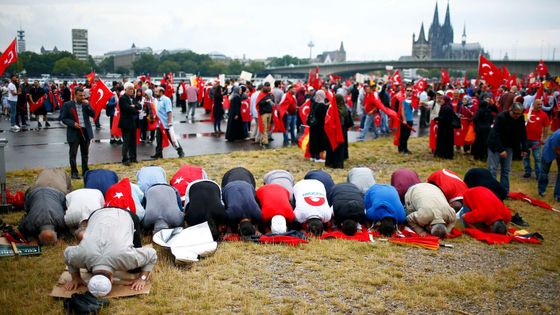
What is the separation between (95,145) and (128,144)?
415 cm

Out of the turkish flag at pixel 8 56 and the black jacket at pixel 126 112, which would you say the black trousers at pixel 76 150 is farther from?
the turkish flag at pixel 8 56

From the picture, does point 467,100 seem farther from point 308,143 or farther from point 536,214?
point 536,214

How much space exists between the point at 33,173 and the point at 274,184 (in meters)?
6.73

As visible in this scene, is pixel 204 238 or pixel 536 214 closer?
pixel 204 238

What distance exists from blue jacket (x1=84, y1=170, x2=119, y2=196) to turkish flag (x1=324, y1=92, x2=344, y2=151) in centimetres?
633

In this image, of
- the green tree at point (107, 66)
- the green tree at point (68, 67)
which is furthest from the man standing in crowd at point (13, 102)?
the green tree at point (107, 66)

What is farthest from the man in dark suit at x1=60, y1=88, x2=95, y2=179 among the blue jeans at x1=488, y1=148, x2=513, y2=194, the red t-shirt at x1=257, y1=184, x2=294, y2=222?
the blue jeans at x1=488, y1=148, x2=513, y2=194

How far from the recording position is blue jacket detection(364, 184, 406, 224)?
8250mm

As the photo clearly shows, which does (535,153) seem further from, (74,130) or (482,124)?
(74,130)

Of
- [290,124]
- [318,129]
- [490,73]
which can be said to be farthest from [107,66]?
[318,129]

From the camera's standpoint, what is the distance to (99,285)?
5.67 metres

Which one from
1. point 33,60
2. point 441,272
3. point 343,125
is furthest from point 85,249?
point 33,60

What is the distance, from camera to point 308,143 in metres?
15.0

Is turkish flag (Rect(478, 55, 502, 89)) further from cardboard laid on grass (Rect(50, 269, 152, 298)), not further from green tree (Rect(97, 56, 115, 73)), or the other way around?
green tree (Rect(97, 56, 115, 73))
